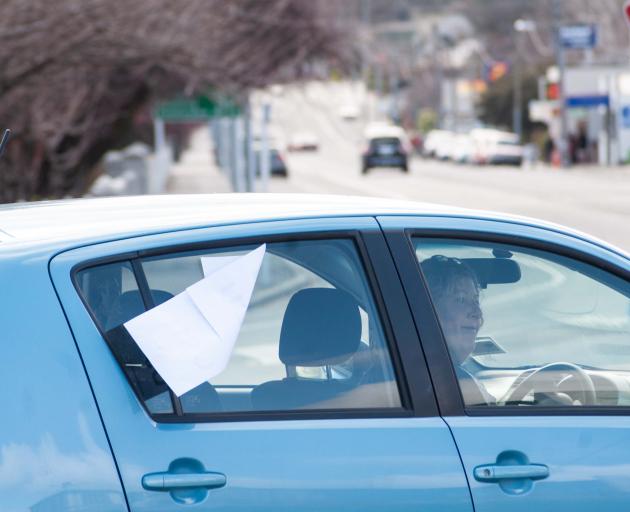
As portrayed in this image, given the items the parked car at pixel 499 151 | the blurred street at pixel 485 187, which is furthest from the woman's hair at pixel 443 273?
the parked car at pixel 499 151

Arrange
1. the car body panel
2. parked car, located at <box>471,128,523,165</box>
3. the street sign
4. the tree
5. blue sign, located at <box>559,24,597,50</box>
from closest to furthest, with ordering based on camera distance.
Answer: the car body panel < the tree < the street sign < blue sign, located at <box>559,24,597,50</box> < parked car, located at <box>471,128,523,165</box>

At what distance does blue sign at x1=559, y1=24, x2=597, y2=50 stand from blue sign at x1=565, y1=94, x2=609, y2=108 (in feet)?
9.10

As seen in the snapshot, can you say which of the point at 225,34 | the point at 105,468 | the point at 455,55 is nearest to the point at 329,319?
the point at 105,468

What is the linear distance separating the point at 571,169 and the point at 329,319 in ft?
184

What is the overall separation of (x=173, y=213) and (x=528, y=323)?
1.03 m

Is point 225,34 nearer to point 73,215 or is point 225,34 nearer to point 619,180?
point 73,215

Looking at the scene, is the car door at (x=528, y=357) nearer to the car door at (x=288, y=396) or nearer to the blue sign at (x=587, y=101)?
the car door at (x=288, y=396)

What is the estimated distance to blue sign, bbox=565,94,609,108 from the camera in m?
62.1

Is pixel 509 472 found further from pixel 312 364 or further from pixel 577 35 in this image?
pixel 577 35

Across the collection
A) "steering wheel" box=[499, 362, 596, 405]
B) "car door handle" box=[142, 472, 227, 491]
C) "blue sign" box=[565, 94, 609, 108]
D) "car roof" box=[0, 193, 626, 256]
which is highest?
"car roof" box=[0, 193, 626, 256]

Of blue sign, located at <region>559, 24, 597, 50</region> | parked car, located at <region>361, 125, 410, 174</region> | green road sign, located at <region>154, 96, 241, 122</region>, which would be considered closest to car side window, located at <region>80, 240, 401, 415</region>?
green road sign, located at <region>154, 96, 241, 122</region>

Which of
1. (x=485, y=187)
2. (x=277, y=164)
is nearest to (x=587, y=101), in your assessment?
(x=277, y=164)

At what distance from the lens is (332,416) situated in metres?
3.03

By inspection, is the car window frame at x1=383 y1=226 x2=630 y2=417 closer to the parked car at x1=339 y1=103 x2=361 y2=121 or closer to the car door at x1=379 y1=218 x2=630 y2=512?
the car door at x1=379 y1=218 x2=630 y2=512
